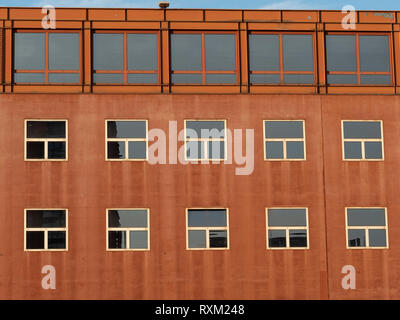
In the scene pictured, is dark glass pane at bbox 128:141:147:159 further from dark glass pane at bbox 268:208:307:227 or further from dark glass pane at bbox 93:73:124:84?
dark glass pane at bbox 268:208:307:227

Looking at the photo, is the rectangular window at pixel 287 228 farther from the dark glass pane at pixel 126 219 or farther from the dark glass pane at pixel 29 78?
the dark glass pane at pixel 29 78

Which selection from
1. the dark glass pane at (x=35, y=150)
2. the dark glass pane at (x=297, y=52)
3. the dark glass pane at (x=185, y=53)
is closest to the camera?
the dark glass pane at (x=35, y=150)

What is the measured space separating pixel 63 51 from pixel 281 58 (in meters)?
8.78

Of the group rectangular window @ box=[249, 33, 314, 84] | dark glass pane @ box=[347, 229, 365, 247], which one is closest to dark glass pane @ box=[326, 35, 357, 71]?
rectangular window @ box=[249, 33, 314, 84]

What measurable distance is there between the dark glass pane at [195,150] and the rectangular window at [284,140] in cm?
253

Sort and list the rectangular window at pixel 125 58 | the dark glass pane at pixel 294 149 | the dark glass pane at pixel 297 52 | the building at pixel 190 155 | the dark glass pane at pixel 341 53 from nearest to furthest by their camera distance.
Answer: the building at pixel 190 155 < the dark glass pane at pixel 294 149 < the rectangular window at pixel 125 58 < the dark glass pane at pixel 297 52 < the dark glass pane at pixel 341 53

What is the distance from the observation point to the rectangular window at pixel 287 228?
89.0ft

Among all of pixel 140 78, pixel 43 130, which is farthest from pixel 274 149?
pixel 43 130

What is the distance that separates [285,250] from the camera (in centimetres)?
2709

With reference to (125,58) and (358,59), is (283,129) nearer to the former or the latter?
(358,59)

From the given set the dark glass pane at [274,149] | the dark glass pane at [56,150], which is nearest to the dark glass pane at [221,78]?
the dark glass pane at [274,149]

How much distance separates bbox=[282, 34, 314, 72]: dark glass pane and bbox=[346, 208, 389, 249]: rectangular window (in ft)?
20.0

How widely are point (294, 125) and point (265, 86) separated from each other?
1.97 metres
